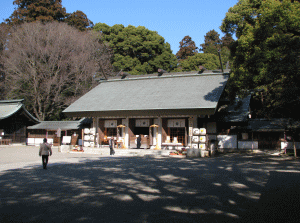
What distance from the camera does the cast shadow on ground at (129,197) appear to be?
18.7ft

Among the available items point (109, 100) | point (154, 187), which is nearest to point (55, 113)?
point (109, 100)

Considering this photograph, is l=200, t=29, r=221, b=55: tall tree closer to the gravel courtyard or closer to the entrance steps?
the entrance steps

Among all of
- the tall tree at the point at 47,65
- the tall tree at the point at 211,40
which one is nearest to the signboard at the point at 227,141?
the tall tree at the point at 47,65

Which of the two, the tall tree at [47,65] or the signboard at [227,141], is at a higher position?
the tall tree at [47,65]

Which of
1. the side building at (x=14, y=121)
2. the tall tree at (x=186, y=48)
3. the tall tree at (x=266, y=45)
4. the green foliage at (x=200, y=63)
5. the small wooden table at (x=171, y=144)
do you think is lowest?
the small wooden table at (x=171, y=144)

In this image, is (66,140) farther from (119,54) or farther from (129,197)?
(129,197)

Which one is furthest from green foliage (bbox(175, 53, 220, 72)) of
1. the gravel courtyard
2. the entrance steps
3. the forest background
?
the gravel courtyard

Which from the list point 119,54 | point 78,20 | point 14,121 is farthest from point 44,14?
point 14,121

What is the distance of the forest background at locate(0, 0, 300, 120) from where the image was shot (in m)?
14.7

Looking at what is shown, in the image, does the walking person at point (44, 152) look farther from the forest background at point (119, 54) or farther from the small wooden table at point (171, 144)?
the small wooden table at point (171, 144)

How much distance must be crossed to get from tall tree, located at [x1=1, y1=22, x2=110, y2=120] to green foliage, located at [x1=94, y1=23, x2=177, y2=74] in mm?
4849

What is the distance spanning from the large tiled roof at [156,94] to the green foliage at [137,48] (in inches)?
418

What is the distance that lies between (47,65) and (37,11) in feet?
39.9

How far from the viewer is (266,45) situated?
1495 centimetres
